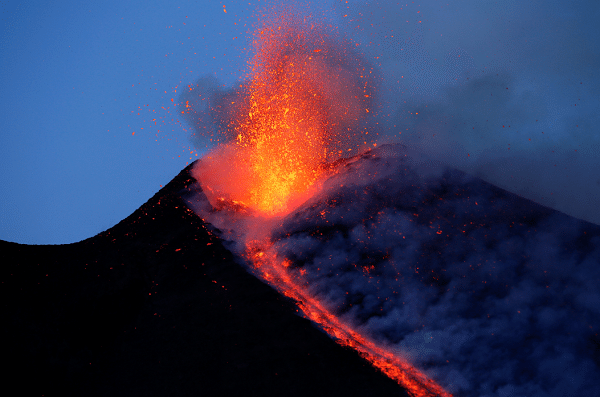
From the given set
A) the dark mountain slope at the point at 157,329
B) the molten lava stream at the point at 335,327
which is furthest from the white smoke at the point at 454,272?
the dark mountain slope at the point at 157,329

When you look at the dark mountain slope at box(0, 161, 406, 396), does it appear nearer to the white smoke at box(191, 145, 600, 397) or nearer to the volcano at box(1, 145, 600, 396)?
the volcano at box(1, 145, 600, 396)

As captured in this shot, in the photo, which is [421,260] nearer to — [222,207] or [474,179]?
[474,179]

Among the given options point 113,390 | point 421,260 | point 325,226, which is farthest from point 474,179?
point 113,390

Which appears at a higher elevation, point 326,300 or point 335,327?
point 326,300

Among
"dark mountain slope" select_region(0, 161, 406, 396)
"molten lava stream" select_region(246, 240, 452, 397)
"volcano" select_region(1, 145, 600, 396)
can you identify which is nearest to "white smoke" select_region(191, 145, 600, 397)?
"volcano" select_region(1, 145, 600, 396)

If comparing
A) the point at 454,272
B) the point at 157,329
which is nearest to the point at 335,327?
the point at 454,272

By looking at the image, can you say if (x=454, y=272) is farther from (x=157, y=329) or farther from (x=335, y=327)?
(x=157, y=329)
